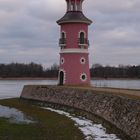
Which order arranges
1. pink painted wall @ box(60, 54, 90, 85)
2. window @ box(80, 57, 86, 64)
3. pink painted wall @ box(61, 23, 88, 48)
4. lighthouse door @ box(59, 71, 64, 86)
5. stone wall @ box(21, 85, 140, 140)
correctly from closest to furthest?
stone wall @ box(21, 85, 140, 140) → pink painted wall @ box(60, 54, 90, 85) → window @ box(80, 57, 86, 64) → pink painted wall @ box(61, 23, 88, 48) → lighthouse door @ box(59, 71, 64, 86)

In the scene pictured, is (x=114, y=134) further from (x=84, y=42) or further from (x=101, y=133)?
(x=84, y=42)

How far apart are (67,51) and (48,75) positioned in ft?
268

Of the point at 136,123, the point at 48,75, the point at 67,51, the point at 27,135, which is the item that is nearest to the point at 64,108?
the point at 67,51

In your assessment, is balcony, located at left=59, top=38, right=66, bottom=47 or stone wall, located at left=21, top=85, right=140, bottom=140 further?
balcony, located at left=59, top=38, right=66, bottom=47

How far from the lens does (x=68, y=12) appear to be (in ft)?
114

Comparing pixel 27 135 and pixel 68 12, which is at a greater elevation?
pixel 68 12

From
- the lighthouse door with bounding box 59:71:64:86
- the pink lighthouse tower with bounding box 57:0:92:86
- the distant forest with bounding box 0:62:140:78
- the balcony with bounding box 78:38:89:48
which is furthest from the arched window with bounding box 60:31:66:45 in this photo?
the distant forest with bounding box 0:62:140:78

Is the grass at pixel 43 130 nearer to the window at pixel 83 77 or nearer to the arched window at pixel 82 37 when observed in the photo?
the window at pixel 83 77

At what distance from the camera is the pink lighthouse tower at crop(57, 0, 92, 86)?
3403 centimetres

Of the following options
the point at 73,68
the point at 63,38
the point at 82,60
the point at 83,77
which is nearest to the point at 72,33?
the point at 63,38

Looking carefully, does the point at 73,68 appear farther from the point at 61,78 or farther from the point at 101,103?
the point at 101,103

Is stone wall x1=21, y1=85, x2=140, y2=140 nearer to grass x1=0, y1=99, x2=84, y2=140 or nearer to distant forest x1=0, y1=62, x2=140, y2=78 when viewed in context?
grass x1=0, y1=99, x2=84, y2=140

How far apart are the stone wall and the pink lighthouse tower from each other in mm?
2721

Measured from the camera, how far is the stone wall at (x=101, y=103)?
1512 centimetres
